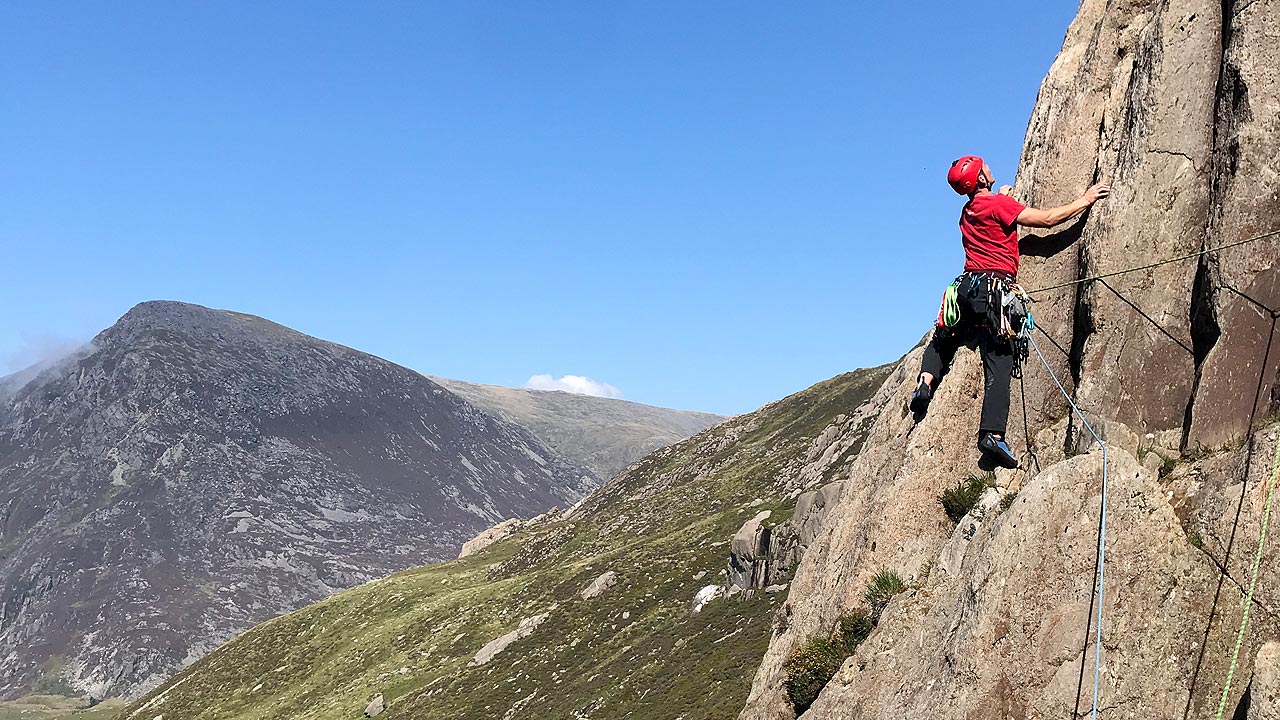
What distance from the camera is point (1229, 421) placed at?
11.5m

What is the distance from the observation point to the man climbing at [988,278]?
14.2 meters

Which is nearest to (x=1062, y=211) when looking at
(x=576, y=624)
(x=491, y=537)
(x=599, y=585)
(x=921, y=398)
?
(x=921, y=398)

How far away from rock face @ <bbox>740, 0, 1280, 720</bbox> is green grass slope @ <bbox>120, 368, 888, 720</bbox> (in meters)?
33.1

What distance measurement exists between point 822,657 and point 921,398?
4.64m

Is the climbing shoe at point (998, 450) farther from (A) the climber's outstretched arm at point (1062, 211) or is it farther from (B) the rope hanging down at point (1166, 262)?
(A) the climber's outstretched arm at point (1062, 211)

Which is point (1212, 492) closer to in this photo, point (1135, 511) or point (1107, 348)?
point (1135, 511)

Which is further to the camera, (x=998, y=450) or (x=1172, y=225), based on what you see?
(x=998, y=450)

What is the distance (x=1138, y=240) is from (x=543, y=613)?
8571 cm

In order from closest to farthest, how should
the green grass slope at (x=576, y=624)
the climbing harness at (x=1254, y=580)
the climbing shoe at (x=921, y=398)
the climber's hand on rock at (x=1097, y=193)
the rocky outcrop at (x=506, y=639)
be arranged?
the climbing harness at (x=1254, y=580), the climber's hand on rock at (x=1097, y=193), the climbing shoe at (x=921, y=398), the green grass slope at (x=576, y=624), the rocky outcrop at (x=506, y=639)

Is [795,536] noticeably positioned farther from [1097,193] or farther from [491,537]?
[491,537]

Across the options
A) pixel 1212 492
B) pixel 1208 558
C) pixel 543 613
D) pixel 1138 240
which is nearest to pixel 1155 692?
pixel 1208 558

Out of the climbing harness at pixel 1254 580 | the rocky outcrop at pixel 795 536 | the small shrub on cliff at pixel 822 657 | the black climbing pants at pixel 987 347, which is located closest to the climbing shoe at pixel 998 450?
the black climbing pants at pixel 987 347

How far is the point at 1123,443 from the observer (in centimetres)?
1249

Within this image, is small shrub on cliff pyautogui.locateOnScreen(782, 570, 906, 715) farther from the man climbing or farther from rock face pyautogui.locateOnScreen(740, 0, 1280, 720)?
the man climbing
